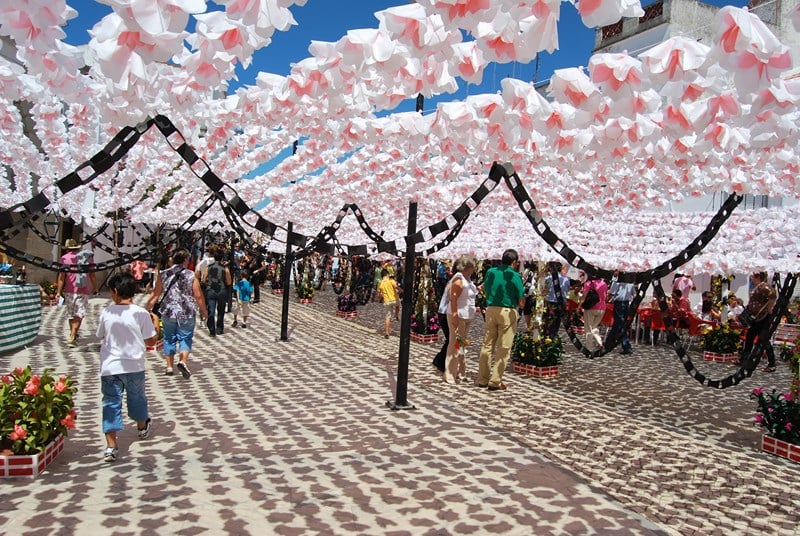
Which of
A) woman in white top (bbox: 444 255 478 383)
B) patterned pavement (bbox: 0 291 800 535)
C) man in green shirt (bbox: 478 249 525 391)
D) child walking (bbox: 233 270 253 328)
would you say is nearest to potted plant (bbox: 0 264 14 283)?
patterned pavement (bbox: 0 291 800 535)

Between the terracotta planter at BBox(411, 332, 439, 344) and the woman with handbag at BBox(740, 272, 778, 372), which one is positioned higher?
the woman with handbag at BBox(740, 272, 778, 372)

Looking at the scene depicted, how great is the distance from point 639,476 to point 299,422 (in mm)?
3352

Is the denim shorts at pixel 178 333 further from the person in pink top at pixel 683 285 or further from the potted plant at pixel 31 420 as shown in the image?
the person in pink top at pixel 683 285

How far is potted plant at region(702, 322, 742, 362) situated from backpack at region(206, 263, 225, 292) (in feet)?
34.9

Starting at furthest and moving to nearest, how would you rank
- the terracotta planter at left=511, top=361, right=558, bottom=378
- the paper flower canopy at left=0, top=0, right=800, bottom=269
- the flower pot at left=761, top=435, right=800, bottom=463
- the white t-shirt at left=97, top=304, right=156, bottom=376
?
1. the terracotta planter at left=511, top=361, right=558, bottom=378
2. the flower pot at left=761, top=435, right=800, bottom=463
3. the white t-shirt at left=97, top=304, right=156, bottom=376
4. the paper flower canopy at left=0, top=0, right=800, bottom=269

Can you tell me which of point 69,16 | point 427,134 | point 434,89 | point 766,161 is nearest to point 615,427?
point 766,161

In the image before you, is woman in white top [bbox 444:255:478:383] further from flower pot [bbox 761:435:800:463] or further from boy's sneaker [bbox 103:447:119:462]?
boy's sneaker [bbox 103:447:119:462]

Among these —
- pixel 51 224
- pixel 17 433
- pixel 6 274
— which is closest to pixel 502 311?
pixel 17 433

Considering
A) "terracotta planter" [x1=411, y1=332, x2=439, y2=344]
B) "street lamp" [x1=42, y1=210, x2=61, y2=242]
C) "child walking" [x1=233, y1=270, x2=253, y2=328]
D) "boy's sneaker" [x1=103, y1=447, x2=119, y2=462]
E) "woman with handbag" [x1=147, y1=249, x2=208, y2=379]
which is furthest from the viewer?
"street lamp" [x1=42, y1=210, x2=61, y2=242]

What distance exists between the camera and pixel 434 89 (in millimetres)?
3875

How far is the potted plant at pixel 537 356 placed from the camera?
33.4ft

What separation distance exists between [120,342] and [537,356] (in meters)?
6.86

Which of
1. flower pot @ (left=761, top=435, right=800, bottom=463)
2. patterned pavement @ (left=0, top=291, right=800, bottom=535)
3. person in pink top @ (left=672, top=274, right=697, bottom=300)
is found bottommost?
patterned pavement @ (left=0, top=291, right=800, bottom=535)

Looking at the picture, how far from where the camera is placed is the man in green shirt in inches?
342
